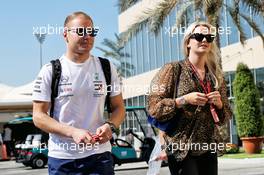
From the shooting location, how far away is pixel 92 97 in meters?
3.31

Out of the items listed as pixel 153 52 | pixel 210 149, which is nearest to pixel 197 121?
pixel 210 149

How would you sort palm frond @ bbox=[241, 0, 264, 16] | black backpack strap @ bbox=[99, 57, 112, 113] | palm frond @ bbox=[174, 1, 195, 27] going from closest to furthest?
black backpack strap @ bbox=[99, 57, 112, 113] < palm frond @ bbox=[241, 0, 264, 16] < palm frond @ bbox=[174, 1, 195, 27]

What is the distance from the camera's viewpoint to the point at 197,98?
3.88 m

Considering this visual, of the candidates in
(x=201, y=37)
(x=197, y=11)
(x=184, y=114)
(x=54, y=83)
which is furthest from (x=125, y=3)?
(x=54, y=83)

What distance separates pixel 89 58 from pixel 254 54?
26719 mm

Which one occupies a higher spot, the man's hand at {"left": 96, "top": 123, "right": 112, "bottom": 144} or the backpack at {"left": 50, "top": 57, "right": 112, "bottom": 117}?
the backpack at {"left": 50, "top": 57, "right": 112, "bottom": 117}

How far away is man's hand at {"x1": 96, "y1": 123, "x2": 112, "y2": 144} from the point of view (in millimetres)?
3126

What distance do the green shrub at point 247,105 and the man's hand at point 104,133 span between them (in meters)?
17.3

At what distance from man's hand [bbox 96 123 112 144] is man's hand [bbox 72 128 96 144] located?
55 millimetres

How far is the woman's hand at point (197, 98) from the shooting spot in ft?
12.8

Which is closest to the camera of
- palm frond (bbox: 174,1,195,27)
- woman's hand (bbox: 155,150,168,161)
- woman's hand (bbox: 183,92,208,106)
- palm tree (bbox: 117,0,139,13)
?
woman's hand (bbox: 183,92,208,106)

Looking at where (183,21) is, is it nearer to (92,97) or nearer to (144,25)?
(144,25)

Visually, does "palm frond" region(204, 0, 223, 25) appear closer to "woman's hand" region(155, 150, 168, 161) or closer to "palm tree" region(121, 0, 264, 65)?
"palm tree" region(121, 0, 264, 65)

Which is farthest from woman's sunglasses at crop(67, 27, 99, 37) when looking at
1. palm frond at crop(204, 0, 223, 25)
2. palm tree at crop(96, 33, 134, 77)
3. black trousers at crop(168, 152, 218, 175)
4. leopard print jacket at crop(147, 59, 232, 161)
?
palm tree at crop(96, 33, 134, 77)
